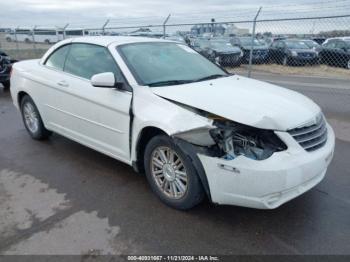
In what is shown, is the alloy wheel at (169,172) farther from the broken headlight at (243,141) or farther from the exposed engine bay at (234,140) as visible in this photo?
the broken headlight at (243,141)

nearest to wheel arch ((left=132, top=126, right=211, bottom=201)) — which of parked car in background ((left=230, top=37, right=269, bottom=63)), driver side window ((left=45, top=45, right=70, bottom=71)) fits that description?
driver side window ((left=45, top=45, right=70, bottom=71))

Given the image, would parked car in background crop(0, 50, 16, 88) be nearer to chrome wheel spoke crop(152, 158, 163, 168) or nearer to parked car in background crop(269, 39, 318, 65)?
chrome wheel spoke crop(152, 158, 163, 168)

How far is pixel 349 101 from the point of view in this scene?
8.17 m

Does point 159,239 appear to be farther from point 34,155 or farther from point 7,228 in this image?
point 34,155

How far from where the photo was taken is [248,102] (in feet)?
10.2

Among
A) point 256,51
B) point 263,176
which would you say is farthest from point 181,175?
point 256,51

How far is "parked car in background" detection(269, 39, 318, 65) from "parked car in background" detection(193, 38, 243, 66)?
236 centimetres

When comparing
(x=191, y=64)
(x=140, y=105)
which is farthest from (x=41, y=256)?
(x=191, y=64)

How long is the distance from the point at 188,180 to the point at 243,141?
633mm

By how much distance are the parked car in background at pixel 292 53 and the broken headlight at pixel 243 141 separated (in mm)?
14941

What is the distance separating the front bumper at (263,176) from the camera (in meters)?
2.73

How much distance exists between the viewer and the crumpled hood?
288cm

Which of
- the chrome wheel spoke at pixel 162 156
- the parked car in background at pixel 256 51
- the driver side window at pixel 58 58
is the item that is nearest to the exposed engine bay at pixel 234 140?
the chrome wheel spoke at pixel 162 156

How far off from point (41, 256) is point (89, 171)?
1657mm
